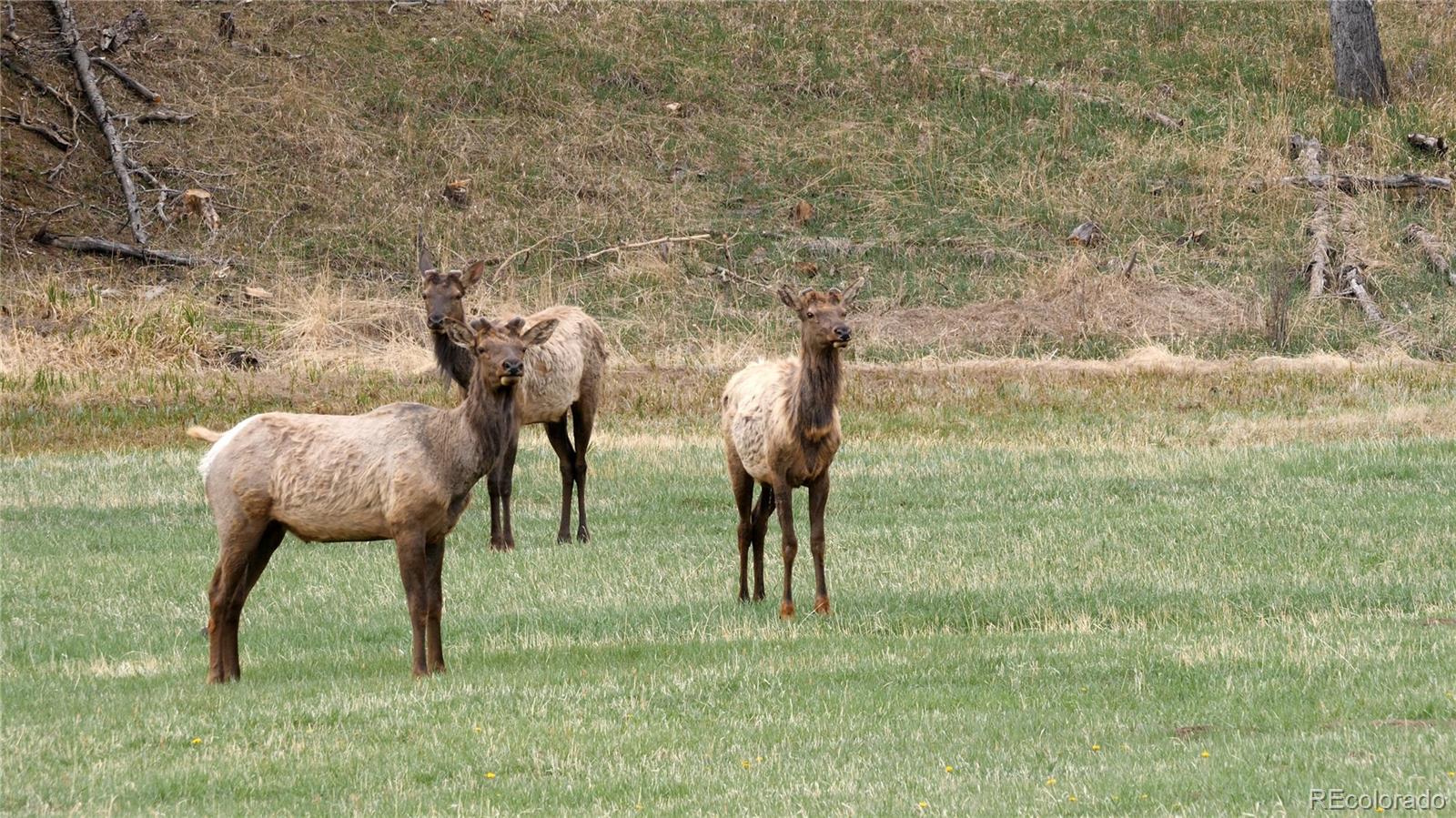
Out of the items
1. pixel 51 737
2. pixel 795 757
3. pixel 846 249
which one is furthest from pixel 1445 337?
pixel 51 737

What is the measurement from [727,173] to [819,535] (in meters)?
22.4

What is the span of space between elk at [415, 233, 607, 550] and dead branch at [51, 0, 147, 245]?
1446 cm

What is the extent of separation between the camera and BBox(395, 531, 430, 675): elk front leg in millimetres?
9977

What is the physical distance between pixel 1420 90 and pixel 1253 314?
37.3 feet

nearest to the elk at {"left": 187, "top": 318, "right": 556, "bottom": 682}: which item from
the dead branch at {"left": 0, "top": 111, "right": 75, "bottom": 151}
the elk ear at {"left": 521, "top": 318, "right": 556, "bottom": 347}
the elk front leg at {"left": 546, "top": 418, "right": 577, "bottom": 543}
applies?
the elk ear at {"left": 521, "top": 318, "right": 556, "bottom": 347}

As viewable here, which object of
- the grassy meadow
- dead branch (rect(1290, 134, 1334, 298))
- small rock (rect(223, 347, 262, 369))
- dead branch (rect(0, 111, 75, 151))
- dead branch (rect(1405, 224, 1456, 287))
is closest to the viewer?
the grassy meadow

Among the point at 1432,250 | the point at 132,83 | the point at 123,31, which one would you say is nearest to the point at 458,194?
the point at 132,83

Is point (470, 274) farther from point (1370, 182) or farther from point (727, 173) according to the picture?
point (1370, 182)

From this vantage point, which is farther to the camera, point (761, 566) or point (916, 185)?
point (916, 185)

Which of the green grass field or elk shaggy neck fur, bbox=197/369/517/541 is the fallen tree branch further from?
elk shaggy neck fur, bbox=197/369/517/541

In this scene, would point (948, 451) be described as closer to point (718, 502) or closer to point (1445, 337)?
point (718, 502)

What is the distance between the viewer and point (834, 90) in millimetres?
36250

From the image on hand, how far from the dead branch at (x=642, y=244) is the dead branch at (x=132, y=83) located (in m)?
9.01

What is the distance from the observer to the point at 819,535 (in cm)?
1211
